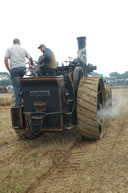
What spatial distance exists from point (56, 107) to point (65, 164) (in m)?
1.15

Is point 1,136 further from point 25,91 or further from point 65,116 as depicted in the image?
point 65,116

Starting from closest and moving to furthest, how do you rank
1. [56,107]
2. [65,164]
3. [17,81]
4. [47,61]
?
1. [65,164]
2. [56,107]
3. [17,81]
4. [47,61]

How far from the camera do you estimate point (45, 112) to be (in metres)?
4.00

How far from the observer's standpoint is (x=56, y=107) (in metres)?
3.95

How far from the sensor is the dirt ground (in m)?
2.46

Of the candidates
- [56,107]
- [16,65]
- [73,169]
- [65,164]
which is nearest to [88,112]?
[56,107]

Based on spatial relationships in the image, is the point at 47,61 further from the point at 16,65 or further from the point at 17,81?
the point at 17,81

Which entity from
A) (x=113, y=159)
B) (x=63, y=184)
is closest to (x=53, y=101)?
(x=113, y=159)

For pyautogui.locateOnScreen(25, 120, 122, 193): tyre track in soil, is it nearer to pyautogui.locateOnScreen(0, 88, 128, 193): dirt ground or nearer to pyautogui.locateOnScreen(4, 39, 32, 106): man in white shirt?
Answer: pyautogui.locateOnScreen(0, 88, 128, 193): dirt ground

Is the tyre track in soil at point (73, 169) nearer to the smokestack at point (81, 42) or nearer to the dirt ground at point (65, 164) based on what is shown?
the dirt ground at point (65, 164)

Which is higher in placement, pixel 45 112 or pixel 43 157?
pixel 45 112

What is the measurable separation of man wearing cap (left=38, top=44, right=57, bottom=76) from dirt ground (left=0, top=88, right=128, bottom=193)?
146 cm

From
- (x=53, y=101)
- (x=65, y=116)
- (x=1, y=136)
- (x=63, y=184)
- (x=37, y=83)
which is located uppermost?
(x=37, y=83)

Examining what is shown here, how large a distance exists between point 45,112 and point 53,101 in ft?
0.86
